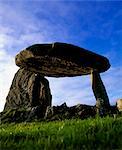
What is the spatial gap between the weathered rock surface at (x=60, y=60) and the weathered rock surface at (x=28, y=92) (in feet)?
2.17

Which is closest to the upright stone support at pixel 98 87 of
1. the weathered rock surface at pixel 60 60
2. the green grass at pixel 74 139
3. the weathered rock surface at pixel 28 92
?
the weathered rock surface at pixel 60 60

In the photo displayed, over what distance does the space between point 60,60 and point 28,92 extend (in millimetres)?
3318

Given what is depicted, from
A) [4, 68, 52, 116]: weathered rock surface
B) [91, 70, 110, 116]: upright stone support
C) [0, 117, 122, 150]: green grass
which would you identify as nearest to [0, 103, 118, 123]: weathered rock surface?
[91, 70, 110, 116]: upright stone support

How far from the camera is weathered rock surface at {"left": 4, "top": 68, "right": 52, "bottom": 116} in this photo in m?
24.0

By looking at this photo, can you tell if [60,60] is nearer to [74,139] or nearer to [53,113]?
[53,113]

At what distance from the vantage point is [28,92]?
24.5 m

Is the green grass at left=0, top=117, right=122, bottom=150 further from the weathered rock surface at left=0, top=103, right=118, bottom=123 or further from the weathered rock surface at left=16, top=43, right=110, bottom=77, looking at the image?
the weathered rock surface at left=16, top=43, right=110, bottom=77

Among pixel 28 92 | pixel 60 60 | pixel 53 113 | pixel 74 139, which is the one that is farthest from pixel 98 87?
pixel 74 139

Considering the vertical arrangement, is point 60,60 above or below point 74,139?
above

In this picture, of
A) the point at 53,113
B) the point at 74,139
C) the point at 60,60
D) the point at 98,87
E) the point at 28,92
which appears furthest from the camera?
the point at 28,92

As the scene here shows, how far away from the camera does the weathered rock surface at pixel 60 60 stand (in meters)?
21.1

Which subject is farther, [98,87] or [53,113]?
[98,87]

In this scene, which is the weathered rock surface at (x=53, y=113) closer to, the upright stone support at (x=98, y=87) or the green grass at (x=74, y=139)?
the upright stone support at (x=98, y=87)

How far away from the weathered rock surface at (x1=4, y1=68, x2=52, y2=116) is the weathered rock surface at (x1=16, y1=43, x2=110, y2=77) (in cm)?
66
